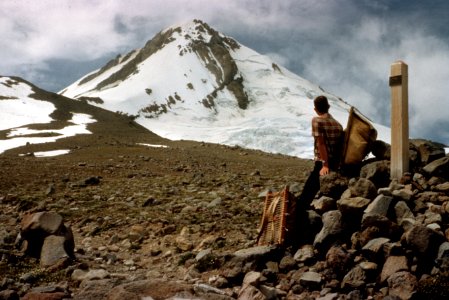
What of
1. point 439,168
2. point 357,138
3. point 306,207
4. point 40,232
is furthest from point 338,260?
point 40,232

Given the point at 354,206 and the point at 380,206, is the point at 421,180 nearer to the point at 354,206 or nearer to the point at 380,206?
the point at 380,206

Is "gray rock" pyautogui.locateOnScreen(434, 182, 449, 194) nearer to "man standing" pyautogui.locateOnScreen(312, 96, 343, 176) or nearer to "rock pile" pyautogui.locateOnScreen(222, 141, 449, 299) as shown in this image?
"rock pile" pyautogui.locateOnScreen(222, 141, 449, 299)

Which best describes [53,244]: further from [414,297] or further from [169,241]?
[414,297]

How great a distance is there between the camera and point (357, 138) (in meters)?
8.45

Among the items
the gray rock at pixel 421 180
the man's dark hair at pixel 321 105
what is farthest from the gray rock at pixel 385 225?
the man's dark hair at pixel 321 105

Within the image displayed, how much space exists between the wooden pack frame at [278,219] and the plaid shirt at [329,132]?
91 cm

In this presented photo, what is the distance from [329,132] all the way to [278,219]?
5.58ft

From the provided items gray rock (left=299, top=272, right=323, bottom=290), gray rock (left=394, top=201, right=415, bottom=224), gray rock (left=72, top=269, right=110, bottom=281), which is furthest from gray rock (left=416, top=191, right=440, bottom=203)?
gray rock (left=72, top=269, right=110, bottom=281)

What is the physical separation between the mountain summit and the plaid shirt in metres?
71.1

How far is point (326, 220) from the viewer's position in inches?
319

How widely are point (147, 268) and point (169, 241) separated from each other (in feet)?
4.12

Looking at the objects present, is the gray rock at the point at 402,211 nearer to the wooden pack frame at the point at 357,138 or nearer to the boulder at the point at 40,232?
the wooden pack frame at the point at 357,138

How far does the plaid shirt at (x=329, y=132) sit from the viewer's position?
8.38 m

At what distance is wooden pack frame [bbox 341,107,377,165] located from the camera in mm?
8359
